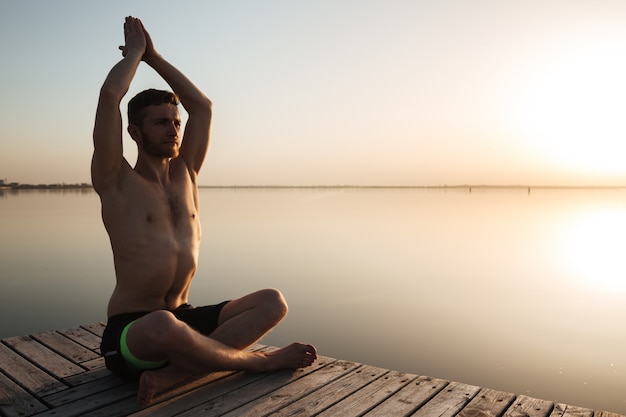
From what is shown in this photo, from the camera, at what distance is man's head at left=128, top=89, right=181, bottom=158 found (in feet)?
12.6

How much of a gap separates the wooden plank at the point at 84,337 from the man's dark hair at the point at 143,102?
2.25 metres

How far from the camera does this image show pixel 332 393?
12.0 ft

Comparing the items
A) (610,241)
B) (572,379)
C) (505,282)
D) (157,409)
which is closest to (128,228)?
(157,409)

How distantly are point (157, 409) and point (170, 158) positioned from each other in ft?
6.19

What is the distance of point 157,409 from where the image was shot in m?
3.31

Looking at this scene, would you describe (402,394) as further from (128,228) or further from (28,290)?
(28,290)

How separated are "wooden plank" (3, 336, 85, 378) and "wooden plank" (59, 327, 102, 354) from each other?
0.31 m

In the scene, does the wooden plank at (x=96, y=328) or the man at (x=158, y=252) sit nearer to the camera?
the man at (x=158, y=252)

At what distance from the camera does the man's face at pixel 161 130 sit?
12.5 feet

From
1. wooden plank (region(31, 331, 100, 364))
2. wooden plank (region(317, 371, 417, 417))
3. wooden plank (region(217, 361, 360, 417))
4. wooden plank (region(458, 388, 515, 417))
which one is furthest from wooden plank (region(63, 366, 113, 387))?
wooden plank (region(458, 388, 515, 417))

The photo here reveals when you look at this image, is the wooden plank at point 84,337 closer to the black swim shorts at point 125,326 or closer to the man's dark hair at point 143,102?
the black swim shorts at point 125,326

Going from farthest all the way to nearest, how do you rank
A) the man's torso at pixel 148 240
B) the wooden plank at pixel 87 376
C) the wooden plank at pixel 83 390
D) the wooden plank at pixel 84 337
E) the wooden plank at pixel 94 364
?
the wooden plank at pixel 84 337 → the wooden plank at pixel 94 364 → the wooden plank at pixel 87 376 → the man's torso at pixel 148 240 → the wooden plank at pixel 83 390

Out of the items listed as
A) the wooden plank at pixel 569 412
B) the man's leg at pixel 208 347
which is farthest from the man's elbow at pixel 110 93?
the wooden plank at pixel 569 412

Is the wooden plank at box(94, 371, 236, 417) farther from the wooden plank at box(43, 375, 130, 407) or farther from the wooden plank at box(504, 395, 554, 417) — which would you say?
the wooden plank at box(504, 395, 554, 417)
